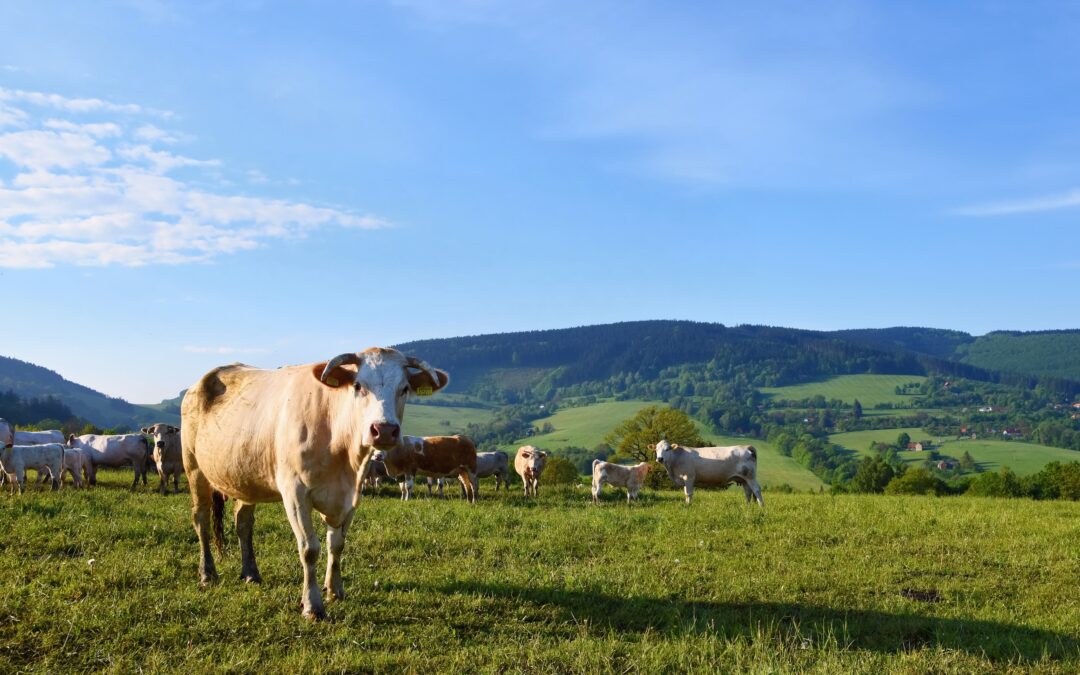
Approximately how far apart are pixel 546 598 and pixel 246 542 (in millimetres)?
3832

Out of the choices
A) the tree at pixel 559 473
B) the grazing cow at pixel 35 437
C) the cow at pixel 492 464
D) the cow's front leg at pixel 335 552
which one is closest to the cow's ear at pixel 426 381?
the cow's front leg at pixel 335 552

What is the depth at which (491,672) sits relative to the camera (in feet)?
20.1

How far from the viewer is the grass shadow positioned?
7.36m

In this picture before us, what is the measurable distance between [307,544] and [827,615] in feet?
19.6

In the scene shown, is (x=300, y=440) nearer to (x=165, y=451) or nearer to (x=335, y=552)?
(x=335, y=552)

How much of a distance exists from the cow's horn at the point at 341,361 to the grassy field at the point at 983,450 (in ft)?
382

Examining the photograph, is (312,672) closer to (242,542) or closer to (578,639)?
(578,639)

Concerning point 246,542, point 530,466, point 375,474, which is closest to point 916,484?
point 530,466

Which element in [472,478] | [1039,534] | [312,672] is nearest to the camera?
[312,672]

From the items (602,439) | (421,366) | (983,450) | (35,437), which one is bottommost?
(983,450)

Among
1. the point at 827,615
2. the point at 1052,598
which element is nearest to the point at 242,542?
the point at 827,615

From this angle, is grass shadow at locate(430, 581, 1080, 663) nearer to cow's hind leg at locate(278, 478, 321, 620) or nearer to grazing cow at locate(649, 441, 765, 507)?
cow's hind leg at locate(278, 478, 321, 620)

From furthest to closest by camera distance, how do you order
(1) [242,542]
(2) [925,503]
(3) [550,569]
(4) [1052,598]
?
(2) [925,503], (3) [550,569], (4) [1052,598], (1) [242,542]

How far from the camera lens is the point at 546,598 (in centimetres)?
862
